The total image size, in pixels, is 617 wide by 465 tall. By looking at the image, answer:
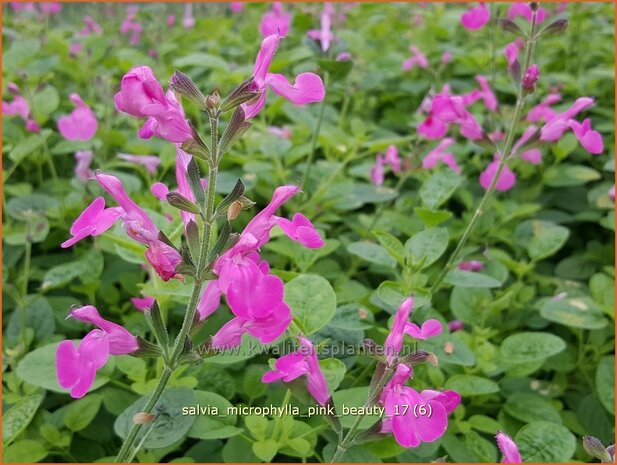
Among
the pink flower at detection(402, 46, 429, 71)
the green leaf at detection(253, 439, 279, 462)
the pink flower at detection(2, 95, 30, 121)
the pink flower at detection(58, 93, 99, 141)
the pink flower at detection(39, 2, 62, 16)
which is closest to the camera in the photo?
the green leaf at detection(253, 439, 279, 462)

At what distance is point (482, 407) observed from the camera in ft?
5.01

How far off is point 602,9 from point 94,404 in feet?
10.7

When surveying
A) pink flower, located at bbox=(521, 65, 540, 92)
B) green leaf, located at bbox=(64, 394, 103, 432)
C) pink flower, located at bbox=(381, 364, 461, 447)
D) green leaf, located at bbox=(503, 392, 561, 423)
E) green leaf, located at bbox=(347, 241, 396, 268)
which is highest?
pink flower, located at bbox=(521, 65, 540, 92)

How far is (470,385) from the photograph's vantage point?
1.32 metres

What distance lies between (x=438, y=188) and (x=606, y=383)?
61 centimetres

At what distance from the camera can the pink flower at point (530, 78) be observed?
1.50 meters

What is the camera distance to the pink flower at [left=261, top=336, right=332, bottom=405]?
1.02 meters

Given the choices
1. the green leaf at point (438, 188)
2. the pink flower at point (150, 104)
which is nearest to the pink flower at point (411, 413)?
the pink flower at point (150, 104)

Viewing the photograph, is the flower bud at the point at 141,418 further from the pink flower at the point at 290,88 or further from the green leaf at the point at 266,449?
the pink flower at the point at 290,88

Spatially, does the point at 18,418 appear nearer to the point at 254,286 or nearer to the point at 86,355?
the point at 86,355

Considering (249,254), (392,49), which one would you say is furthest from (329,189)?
(392,49)

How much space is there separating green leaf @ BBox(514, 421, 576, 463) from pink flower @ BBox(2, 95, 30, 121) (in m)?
1.81

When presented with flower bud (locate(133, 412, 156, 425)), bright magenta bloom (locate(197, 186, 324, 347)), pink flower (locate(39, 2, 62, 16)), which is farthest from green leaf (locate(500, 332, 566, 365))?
pink flower (locate(39, 2, 62, 16))

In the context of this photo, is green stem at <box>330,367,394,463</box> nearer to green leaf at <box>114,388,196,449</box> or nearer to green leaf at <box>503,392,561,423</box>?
green leaf at <box>114,388,196,449</box>
